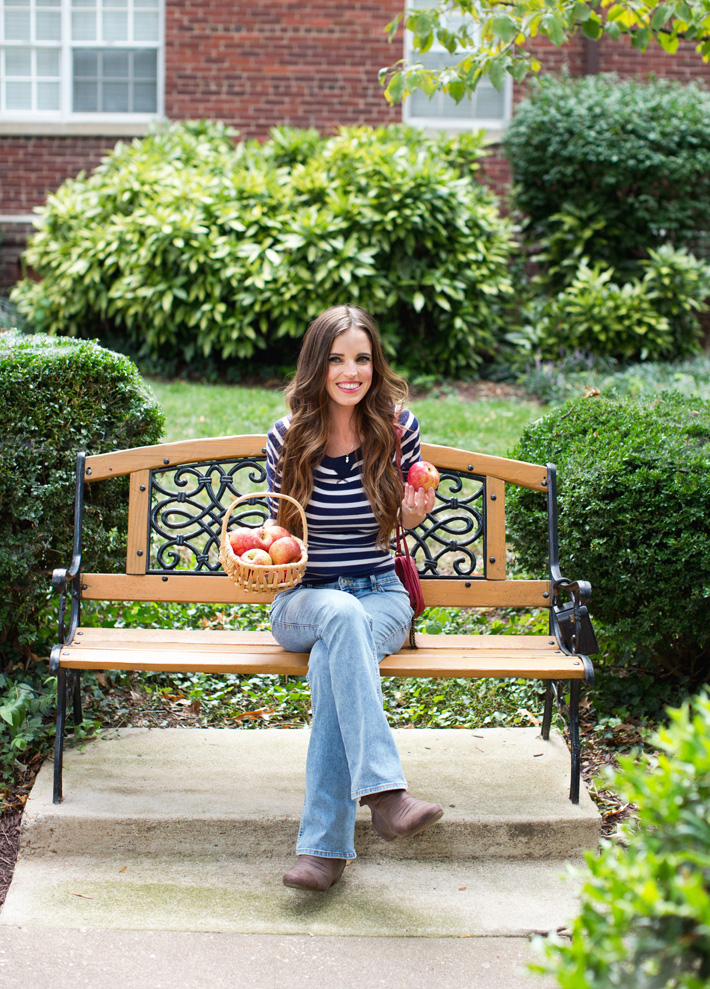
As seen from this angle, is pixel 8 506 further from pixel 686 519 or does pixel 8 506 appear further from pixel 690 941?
pixel 690 941

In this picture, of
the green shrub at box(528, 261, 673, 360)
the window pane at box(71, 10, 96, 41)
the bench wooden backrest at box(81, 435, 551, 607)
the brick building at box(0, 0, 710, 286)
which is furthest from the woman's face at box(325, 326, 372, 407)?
the window pane at box(71, 10, 96, 41)

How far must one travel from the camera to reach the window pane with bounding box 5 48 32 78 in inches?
442

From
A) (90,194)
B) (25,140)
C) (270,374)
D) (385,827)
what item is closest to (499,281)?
(270,374)

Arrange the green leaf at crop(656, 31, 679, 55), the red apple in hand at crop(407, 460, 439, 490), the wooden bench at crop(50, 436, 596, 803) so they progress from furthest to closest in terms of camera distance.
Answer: the green leaf at crop(656, 31, 679, 55) < the red apple in hand at crop(407, 460, 439, 490) < the wooden bench at crop(50, 436, 596, 803)

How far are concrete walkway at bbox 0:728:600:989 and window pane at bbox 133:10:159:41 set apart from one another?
10.0 m

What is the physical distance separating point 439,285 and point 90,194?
369 centimetres

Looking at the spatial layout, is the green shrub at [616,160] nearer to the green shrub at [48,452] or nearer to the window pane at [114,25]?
the window pane at [114,25]

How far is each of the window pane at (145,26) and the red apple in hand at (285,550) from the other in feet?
33.4

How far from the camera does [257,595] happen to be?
10.3 feet

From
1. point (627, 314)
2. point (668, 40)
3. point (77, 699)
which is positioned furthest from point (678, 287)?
point (77, 699)

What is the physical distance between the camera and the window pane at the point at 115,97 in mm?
11156

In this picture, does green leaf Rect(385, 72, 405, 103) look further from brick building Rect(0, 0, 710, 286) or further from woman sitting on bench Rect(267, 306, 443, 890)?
brick building Rect(0, 0, 710, 286)

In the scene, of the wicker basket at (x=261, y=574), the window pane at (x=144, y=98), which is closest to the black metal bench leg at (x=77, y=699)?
the wicker basket at (x=261, y=574)

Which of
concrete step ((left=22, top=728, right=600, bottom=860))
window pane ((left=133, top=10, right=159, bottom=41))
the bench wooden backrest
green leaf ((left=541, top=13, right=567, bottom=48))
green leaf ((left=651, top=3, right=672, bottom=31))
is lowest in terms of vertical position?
concrete step ((left=22, top=728, right=600, bottom=860))
